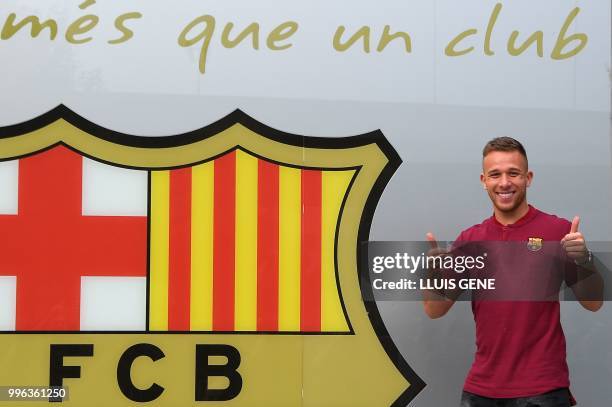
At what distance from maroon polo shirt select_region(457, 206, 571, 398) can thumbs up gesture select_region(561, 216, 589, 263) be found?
2cm

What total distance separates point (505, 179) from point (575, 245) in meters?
0.26

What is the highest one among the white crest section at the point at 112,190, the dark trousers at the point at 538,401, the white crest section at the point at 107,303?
the white crest section at the point at 112,190

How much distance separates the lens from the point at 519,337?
211 cm

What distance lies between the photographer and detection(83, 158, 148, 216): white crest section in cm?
212

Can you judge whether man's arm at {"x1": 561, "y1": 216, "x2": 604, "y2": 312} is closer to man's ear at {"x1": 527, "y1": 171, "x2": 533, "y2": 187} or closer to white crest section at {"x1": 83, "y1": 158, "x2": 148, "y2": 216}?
man's ear at {"x1": 527, "y1": 171, "x2": 533, "y2": 187}

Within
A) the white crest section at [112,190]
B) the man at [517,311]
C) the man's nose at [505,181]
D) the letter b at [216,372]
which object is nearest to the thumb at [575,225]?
the man at [517,311]

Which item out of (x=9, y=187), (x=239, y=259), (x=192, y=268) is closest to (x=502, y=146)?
(x=239, y=259)

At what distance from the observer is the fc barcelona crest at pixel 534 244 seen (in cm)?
215

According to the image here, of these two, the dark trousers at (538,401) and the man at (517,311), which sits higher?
the man at (517,311)

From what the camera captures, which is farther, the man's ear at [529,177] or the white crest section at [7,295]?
the man's ear at [529,177]

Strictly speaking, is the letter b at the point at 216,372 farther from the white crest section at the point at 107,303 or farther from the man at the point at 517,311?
the man at the point at 517,311

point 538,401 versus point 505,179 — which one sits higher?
point 505,179

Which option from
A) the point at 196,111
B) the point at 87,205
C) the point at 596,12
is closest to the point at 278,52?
the point at 196,111

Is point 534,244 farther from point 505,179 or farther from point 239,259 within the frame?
point 239,259
